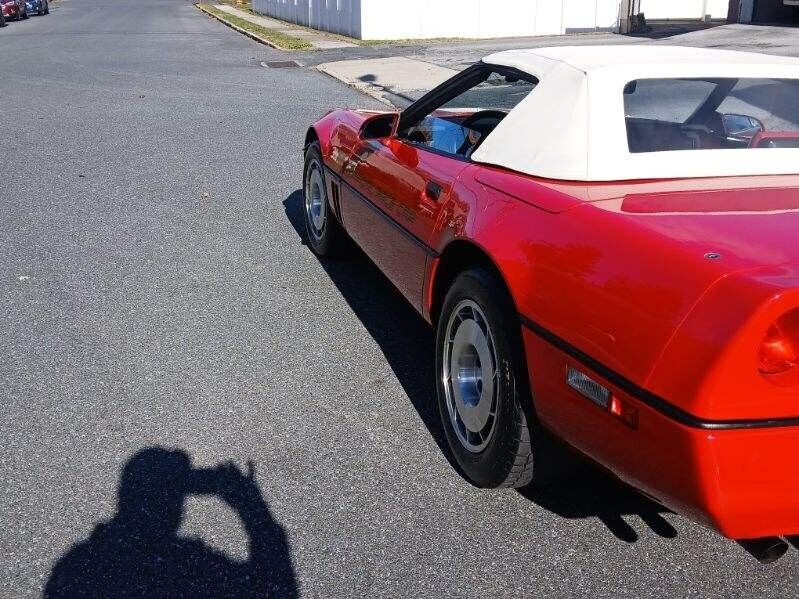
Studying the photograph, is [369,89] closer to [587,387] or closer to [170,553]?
[170,553]

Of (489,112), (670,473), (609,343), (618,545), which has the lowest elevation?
(618,545)

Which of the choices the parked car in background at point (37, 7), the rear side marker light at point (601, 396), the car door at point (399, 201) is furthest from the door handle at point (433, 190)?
the parked car in background at point (37, 7)

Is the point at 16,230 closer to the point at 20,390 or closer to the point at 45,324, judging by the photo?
the point at 45,324

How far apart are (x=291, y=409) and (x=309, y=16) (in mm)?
29530

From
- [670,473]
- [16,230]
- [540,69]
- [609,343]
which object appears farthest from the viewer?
[16,230]

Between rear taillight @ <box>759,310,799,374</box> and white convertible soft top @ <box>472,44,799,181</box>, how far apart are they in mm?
1012

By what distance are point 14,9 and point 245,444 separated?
38.9 m

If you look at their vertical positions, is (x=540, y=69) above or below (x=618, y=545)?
above

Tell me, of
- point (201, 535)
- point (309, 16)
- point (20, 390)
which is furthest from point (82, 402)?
point (309, 16)

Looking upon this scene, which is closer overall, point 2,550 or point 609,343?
point 609,343

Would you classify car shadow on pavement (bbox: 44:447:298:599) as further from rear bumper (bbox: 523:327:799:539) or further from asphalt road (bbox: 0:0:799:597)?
rear bumper (bbox: 523:327:799:539)

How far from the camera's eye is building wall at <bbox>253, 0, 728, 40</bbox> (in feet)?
82.5

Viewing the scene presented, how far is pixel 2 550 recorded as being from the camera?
285cm

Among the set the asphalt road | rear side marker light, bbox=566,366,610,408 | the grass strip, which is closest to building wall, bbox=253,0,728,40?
the grass strip
